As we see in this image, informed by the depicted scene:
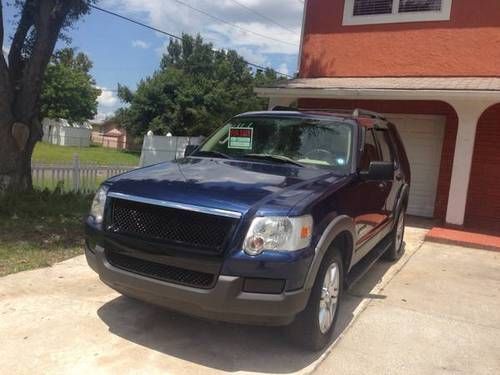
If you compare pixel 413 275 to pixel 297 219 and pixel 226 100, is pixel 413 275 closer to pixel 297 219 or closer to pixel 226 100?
pixel 297 219

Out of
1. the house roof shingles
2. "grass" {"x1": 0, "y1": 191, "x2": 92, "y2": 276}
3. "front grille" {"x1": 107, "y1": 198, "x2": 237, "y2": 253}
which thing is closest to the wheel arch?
"front grille" {"x1": 107, "y1": 198, "x2": 237, "y2": 253}

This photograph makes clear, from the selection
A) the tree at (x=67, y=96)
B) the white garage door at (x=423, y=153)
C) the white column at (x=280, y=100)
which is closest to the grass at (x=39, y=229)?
the white column at (x=280, y=100)

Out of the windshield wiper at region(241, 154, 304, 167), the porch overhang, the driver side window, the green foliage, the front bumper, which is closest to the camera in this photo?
the front bumper

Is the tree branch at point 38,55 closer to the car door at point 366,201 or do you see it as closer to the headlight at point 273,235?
the car door at point 366,201

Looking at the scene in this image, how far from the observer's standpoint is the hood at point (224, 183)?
3.60 meters

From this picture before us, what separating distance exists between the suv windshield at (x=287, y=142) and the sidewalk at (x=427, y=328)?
1530 mm

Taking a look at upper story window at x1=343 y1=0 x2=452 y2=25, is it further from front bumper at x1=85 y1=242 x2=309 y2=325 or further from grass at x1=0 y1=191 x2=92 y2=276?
front bumper at x1=85 y1=242 x2=309 y2=325

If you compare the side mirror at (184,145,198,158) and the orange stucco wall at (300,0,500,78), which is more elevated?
the orange stucco wall at (300,0,500,78)

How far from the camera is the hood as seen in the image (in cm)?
360

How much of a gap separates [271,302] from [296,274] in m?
0.25

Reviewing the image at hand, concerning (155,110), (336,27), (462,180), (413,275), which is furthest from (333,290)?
(155,110)

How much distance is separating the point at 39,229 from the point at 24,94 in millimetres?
3034

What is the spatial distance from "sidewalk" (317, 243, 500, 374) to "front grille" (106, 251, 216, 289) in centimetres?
108

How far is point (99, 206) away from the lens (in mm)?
4098
